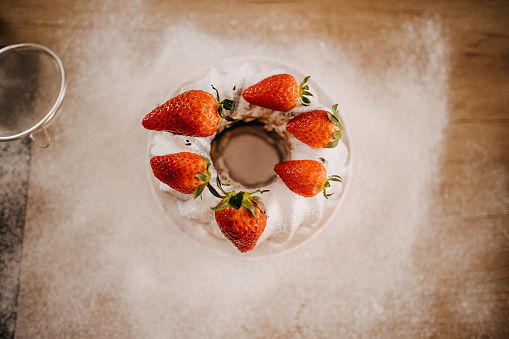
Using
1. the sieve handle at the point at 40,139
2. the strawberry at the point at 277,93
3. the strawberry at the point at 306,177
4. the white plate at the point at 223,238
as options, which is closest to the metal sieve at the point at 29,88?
the sieve handle at the point at 40,139

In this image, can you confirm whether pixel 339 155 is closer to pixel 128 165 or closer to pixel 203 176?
pixel 203 176

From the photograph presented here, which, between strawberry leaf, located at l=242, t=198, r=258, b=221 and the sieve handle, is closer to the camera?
strawberry leaf, located at l=242, t=198, r=258, b=221

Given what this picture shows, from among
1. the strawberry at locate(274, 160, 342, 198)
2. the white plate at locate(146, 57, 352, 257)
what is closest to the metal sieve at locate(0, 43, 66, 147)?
the white plate at locate(146, 57, 352, 257)

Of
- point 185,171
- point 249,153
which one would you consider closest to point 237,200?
point 185,171

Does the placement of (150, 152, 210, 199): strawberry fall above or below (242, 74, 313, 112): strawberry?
below

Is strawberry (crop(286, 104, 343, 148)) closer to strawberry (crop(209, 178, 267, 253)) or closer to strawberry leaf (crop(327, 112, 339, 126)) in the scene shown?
strawberry leaf (crop(327, 112, 339, 126))

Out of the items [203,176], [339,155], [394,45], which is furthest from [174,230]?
[394,45]
